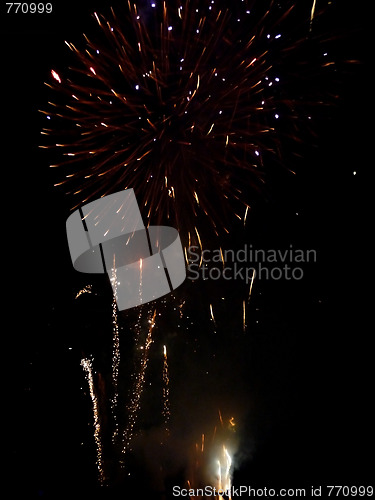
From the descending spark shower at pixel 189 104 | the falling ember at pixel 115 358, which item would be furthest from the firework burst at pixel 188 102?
the falling ember at pixel 115 358

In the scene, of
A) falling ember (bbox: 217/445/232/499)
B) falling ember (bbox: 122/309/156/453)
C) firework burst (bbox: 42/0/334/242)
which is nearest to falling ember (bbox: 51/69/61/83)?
firework burst (bbox: 42/0/334/242)

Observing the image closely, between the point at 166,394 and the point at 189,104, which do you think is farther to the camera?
the point at 166,394

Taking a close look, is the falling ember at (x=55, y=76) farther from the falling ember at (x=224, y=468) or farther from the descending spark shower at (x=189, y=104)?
the falling ember at (x=224, y=468)

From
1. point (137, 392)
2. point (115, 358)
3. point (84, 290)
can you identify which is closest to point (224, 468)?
point (137, 392)

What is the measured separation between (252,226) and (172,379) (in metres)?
2.24

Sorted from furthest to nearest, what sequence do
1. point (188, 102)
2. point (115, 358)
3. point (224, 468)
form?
point (115, 358)
point (224, 468)
point (188, 102)

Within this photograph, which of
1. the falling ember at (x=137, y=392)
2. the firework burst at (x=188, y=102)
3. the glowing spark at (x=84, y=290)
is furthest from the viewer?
the glowing spark at (x=84, y=290)

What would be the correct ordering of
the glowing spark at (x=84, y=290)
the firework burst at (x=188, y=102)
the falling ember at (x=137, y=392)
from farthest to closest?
1. the glowing spark at (x=84, y=290)
2. the falling ember at (x=137, y=392)
3. the firework burst at (x=188, y=102)

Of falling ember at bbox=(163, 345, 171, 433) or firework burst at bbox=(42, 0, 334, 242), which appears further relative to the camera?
falling ember at bbox=(163, 345, 171, 433)

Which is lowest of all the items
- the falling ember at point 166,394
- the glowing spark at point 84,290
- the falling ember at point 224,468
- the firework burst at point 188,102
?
the falling ember at point 224,468

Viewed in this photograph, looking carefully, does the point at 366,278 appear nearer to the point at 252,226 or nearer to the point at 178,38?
the point at 252,226

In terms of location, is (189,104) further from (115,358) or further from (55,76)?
(115,358)

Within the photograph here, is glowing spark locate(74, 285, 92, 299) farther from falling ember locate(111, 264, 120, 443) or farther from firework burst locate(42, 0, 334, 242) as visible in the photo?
firework burst locate(42, 0, 334, 242)

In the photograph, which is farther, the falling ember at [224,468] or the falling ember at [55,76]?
the falling ember at [224,468]
